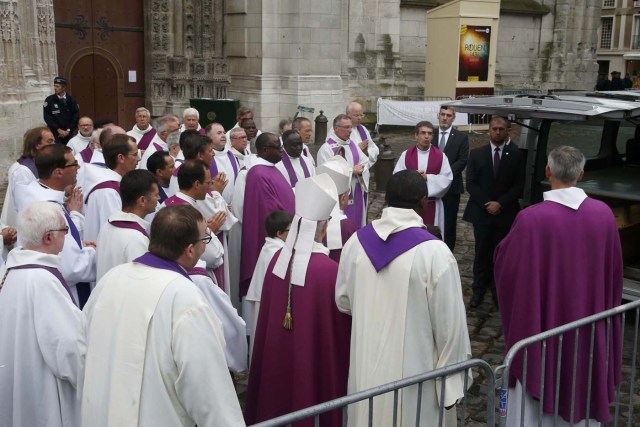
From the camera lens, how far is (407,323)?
3898 mm

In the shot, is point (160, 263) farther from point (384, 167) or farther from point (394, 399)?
point (384, 167)

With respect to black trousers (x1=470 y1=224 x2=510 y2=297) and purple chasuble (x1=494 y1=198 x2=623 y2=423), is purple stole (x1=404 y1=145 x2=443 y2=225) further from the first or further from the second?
purple chasuble (x1=494 y1=198 x2=623 y2=423)

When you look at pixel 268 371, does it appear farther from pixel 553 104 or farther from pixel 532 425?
pixel 553 104

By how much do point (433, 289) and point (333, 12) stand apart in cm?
1378

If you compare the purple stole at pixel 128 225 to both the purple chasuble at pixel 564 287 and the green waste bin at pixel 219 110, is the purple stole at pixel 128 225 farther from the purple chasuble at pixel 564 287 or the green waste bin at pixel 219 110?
the green waste bin at pixel 219 110

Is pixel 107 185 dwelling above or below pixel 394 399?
above

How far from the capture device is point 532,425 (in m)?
4.68

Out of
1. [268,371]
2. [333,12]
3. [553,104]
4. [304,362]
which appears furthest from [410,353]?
[333,12]

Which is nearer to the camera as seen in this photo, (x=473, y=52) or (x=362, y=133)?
(x=362, y=133)

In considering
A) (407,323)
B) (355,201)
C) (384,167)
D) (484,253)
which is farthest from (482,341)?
(384,167)

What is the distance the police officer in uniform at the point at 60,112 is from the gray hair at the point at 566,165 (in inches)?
366

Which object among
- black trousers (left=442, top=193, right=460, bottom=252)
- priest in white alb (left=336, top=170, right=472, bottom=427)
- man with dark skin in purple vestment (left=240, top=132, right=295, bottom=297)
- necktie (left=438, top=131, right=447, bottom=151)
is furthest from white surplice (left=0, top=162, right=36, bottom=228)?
necktie (left=438, top=131, right=447, bottom=151)

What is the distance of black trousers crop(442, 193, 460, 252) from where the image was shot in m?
8.79

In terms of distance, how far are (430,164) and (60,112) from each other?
677 centimetres
